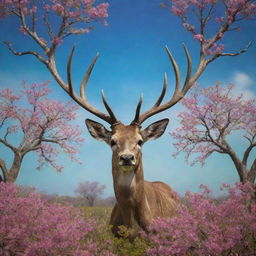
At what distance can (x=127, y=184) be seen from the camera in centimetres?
473

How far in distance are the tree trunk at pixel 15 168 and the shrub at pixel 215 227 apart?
14917 mm

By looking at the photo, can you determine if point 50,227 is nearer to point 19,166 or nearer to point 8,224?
point 8,224

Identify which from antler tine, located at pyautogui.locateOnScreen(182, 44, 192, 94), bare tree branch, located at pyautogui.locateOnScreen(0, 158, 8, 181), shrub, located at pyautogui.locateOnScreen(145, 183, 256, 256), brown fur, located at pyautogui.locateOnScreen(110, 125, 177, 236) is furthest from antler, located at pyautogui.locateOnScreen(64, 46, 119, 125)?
bare tree branch, located at pyautogui.locateOnScreen(0, 158, 8, 181)

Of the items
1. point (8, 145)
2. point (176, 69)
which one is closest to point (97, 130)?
point (176, 69)

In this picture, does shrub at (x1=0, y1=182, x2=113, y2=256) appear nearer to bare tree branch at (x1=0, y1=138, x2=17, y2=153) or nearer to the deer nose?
the deer nose

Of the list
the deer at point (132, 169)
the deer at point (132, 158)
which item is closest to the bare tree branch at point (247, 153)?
the deer at point (132, 158)

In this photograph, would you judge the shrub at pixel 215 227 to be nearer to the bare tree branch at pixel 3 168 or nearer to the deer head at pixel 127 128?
the deer head at pixel 127 128

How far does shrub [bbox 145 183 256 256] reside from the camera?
286cm

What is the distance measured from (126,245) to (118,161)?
51.9 inches

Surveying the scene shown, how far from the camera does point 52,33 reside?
15367 millimetres

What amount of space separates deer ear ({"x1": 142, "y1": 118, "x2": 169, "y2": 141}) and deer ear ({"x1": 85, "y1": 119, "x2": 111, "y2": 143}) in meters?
0.80

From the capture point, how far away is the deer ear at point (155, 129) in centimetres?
568

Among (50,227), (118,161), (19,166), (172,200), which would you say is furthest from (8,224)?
(19,166)

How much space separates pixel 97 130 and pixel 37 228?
9.10 ft
